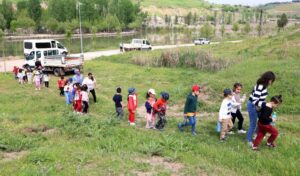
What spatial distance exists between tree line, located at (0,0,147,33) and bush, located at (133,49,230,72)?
6052 centimetres

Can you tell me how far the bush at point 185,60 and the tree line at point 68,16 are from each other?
60.5m

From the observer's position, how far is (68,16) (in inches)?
4082

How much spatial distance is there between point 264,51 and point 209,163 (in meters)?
18.3

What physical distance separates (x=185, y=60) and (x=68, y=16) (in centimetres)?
8213

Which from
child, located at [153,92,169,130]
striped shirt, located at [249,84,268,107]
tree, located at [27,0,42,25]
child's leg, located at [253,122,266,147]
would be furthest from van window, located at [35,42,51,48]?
tree, located at [27,0,42,25]

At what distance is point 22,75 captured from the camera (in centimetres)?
2183

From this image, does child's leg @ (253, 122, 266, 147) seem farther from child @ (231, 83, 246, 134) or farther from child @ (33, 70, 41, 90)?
child @ (33, 70, 41, 90)

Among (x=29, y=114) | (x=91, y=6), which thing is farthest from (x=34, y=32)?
(x=29, y=114)

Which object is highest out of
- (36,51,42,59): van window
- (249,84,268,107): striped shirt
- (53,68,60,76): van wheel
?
(249,84,268,107): striped shirt

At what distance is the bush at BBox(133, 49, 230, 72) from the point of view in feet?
84.3

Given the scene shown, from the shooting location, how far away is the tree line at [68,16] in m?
91.7

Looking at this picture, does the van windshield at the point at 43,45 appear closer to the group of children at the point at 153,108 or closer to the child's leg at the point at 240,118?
the group of children at the point at 153,108

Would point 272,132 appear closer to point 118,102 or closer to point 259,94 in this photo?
point 259,94

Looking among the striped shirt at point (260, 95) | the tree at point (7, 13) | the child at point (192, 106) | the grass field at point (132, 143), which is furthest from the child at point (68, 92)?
the tree at point (7, 13)
